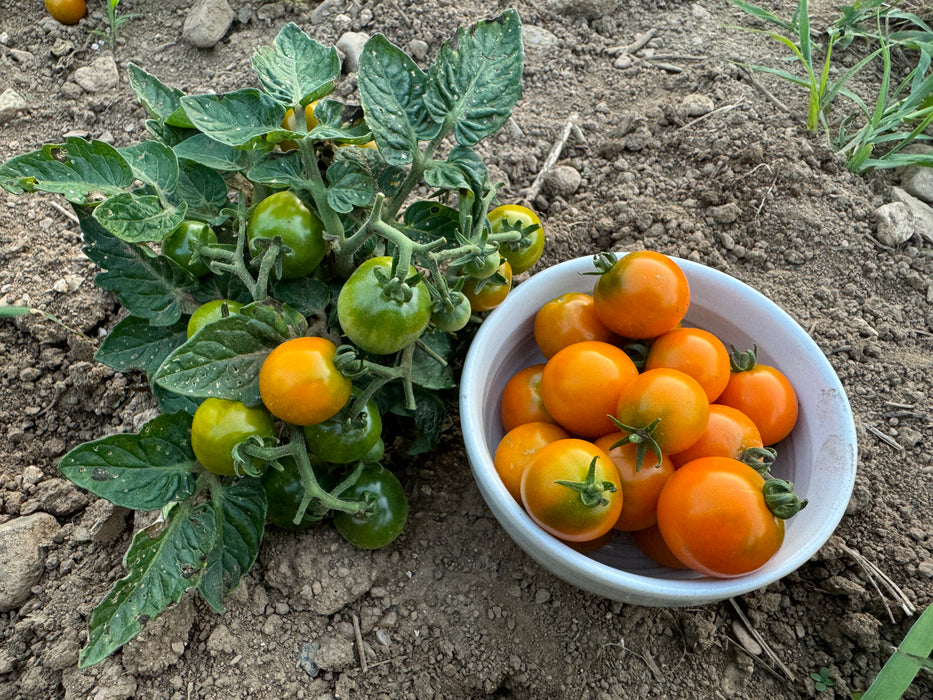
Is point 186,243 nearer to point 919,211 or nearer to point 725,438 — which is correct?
point 725,438

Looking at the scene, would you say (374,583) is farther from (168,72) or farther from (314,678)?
(168,72)

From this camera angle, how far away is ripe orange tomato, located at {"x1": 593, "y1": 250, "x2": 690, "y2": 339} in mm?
1307

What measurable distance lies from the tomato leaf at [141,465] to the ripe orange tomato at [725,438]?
3.04ft

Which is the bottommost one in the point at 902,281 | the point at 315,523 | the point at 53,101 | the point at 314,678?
the point at 314,678

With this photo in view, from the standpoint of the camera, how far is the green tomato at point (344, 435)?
3.95 feet

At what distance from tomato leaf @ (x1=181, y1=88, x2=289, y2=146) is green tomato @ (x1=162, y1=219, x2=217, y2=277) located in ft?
0.64

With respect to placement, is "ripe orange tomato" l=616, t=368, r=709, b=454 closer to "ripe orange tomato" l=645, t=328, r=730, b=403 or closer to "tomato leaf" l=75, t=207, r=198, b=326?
"ripe orange tomato" l=645, t=328, r=730, b=403

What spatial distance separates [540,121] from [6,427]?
5.09ft

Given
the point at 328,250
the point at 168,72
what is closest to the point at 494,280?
the point at 328,250

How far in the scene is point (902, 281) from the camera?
1719mm

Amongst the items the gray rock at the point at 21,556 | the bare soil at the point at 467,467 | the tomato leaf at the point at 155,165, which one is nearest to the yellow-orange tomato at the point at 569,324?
the bare soil at the point at 467,467

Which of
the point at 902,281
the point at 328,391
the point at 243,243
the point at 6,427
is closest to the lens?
the point at 328,391

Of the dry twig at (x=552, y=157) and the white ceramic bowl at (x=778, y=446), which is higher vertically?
the dry twig at (x=552, y=157)

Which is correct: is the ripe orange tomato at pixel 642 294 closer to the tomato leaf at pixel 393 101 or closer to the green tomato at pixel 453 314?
the green tomato at pixel 453 314
